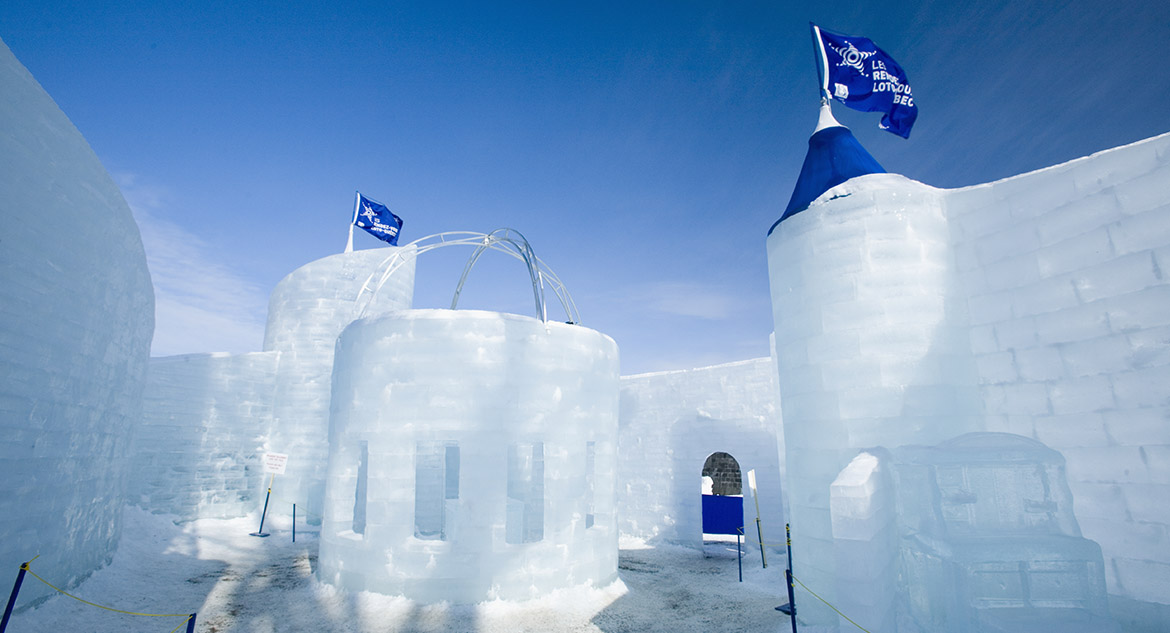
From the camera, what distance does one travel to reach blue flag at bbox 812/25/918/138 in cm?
933

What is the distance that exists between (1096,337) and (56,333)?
12.8m

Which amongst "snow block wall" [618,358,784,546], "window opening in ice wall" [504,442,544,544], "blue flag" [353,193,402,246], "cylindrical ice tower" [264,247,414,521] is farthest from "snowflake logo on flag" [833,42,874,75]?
"blue flag" [353,193,402,246]

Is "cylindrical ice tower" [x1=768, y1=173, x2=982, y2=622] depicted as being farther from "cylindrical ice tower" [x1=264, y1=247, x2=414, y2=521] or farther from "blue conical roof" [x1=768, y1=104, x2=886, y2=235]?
"cylindrical ice tower" [x1=264, y1=247, x2=414, y2=521]

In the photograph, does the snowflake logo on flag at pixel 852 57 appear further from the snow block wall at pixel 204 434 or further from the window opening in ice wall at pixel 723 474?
the snow block wall at pixel 204 434

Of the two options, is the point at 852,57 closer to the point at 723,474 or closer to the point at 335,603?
the point at 335,603

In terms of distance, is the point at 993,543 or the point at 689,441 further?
the point at 689,441

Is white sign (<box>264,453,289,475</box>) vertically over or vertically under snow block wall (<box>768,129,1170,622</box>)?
under

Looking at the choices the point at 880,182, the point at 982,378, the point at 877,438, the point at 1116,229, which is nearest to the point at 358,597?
the point at 877,438

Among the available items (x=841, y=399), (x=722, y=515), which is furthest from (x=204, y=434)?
(x=841, y=399)

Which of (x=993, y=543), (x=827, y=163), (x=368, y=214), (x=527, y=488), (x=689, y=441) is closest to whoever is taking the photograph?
(x=993, y=543)

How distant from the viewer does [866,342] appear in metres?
7.13

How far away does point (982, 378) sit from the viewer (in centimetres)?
684

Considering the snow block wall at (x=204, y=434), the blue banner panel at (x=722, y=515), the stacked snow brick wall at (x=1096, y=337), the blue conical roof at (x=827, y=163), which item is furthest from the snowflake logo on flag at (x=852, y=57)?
the snow block wall at (x=204, y=434)

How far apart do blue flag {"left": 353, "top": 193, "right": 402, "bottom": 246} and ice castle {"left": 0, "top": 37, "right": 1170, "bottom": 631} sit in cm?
863
